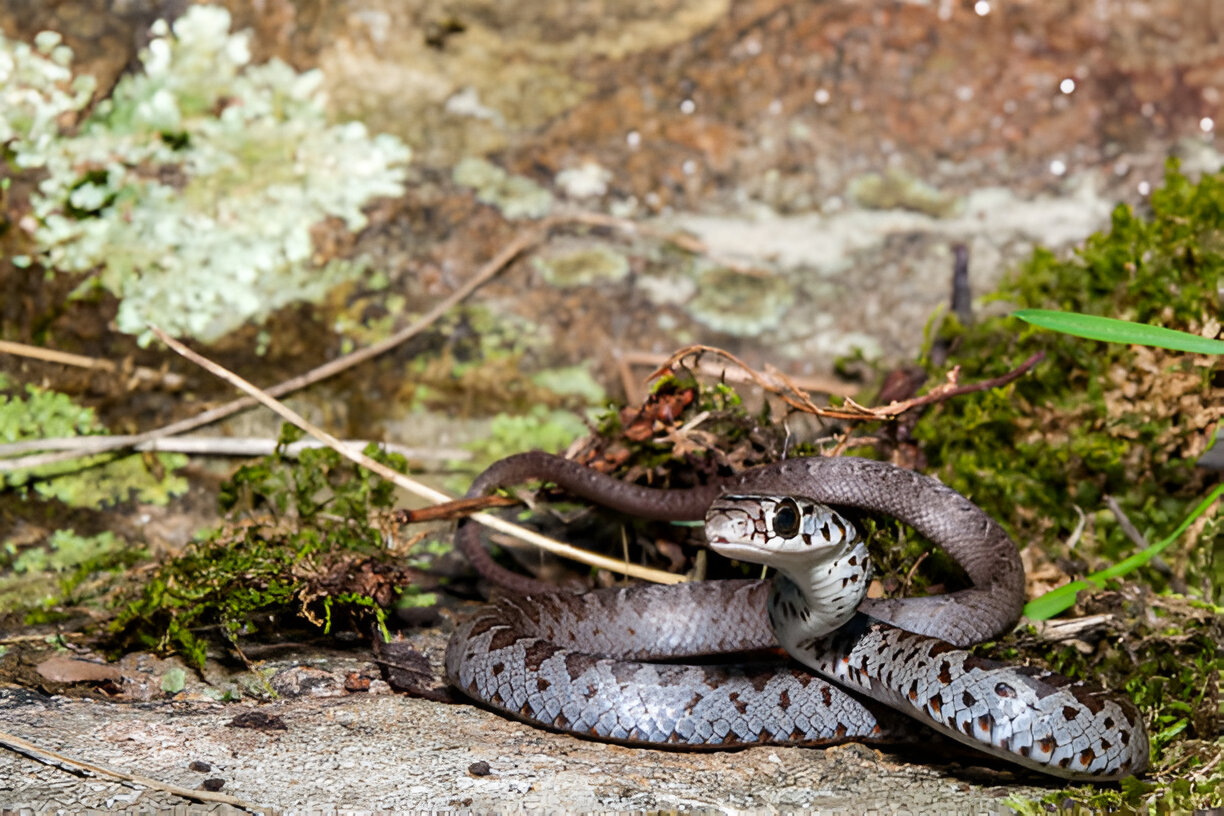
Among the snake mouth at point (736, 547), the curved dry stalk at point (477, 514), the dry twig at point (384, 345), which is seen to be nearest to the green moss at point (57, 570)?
the dry twig at point (384, 345)

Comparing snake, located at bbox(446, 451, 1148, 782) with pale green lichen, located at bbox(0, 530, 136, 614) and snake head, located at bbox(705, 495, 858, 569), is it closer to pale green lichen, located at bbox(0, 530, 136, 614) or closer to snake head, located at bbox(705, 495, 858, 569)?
snake head, located at bbox(705, 495, 858, 569)

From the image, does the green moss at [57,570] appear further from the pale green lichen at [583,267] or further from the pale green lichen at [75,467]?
the pale green lichen at [583,267]

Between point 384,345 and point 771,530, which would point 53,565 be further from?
point 771,530

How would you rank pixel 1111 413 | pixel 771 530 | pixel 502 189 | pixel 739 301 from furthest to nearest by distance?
pixel 502 189 → pixel 739 301 → pixel 1111 413 → pixel 771 530

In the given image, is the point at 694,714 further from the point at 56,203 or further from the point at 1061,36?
the point at 1061,36

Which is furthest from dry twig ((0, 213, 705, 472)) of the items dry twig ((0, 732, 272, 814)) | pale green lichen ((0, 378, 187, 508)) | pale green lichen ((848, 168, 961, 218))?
dry twig ((0, 732, 272, 814))

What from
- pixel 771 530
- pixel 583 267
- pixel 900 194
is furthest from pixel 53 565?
pixel 900 194
